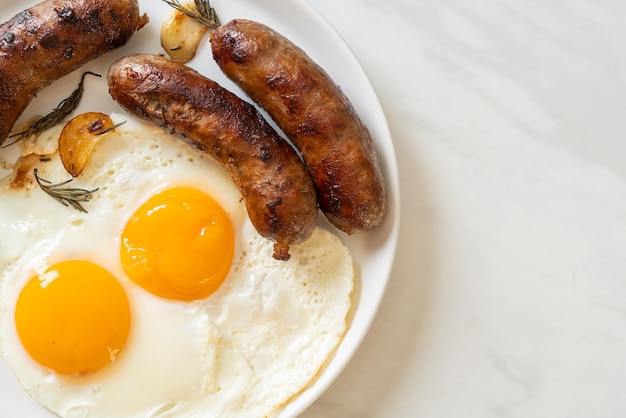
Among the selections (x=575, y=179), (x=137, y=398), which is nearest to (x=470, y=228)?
(x=575, y=179)

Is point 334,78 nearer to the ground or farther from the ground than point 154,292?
farther from the ground

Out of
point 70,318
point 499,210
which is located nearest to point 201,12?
point 70,318

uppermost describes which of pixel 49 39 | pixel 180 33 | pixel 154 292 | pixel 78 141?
pixel 49 39

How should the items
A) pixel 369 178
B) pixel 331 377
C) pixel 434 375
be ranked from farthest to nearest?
pixel 434 375 < pixel 331 377 < pixel 369 178

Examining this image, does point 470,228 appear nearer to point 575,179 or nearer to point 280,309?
point 575,179

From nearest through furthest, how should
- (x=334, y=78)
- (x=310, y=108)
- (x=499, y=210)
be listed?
(x=310, y=108), (x=334, y=78), (x=499, y=210)

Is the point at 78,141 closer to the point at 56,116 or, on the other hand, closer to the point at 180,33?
the point at 56,116

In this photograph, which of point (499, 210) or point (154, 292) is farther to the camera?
point (499, 210)
